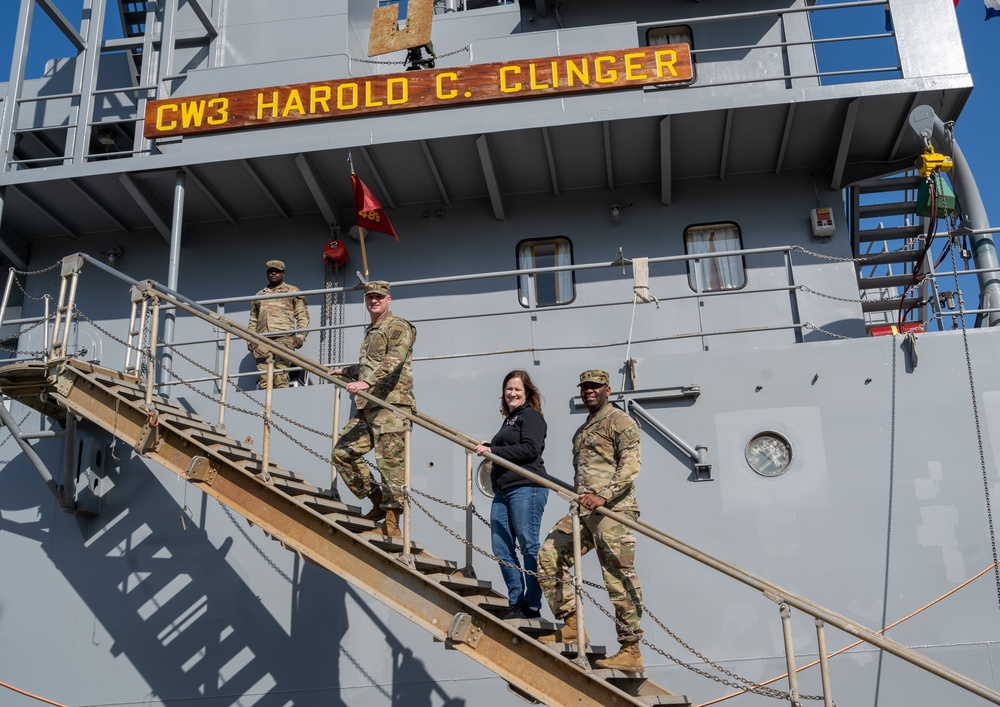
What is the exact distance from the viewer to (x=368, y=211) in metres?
9.47

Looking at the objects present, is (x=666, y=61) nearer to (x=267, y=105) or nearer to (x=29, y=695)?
(x=267, y=105)

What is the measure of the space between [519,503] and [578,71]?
17.6 ft

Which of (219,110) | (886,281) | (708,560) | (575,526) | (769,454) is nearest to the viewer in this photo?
(708,560)

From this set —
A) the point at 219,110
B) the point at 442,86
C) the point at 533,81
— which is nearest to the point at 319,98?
the point at 219,110

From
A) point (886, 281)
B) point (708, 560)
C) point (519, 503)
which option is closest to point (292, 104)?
point (519, 503)

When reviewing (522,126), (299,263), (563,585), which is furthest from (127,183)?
(563,585)

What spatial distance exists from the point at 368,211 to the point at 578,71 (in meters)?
2.54

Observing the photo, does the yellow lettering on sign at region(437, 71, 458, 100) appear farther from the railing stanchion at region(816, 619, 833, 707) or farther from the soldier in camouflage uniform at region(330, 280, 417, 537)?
the railing stanchion at region(816, 619, 833, 707)

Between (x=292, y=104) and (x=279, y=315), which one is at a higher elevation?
(x=292, y=104)

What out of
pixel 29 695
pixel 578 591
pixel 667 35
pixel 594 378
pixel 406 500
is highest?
pixel 667 35

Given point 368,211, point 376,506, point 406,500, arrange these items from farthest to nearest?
point 368,211, point 376,506, point 406,500

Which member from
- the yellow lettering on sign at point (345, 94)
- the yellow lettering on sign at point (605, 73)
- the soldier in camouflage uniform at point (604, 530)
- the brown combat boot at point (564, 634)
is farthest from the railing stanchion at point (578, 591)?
the yellow lettering on sign at point (345, 94)

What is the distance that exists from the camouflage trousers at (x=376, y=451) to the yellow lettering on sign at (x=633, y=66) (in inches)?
189

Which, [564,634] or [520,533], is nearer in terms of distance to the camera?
[564,634]
